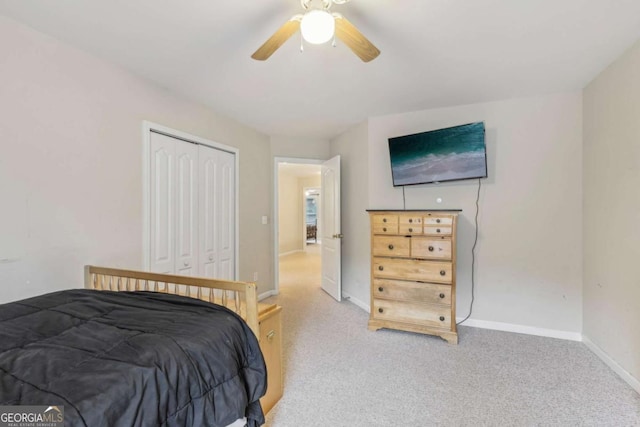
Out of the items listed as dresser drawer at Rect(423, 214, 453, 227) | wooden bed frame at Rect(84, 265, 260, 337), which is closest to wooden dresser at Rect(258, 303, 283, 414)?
wooden bed frame at Rect(84, 265, 260, 337)

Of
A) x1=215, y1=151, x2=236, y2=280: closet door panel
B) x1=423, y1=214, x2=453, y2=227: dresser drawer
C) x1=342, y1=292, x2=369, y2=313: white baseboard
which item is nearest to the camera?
x1=423, y1=214, x2=453, y2=227: dresser drawer

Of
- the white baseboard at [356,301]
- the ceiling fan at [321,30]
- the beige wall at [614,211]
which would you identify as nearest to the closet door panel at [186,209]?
the ceiling fan at [321,30]

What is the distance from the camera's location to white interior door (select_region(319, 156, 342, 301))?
3930 millimetres

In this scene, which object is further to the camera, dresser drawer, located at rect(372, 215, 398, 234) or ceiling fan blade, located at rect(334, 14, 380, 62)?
dresser drawer, located at rect(372, 215, 398, 234)

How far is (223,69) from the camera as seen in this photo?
2.30 meters

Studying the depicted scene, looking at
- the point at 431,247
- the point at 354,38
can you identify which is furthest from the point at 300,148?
the point at 354,38

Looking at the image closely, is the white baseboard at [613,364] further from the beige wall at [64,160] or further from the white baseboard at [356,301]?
the beige wall at [64,160]

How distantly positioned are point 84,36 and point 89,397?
85.2 inches

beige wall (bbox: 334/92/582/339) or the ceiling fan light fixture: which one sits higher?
the ceiling fan light fixture

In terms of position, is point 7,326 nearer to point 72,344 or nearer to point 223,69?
point 72,344

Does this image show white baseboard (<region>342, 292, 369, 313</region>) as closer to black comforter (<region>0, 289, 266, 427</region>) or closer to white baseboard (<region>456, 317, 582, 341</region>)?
white baseboard (<region>456, 317, 582, 341</region>)

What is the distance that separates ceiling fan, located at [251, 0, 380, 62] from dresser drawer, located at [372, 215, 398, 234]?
1583 millimetres

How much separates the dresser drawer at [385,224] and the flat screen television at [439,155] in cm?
52

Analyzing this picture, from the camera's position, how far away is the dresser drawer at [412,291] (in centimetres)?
270
